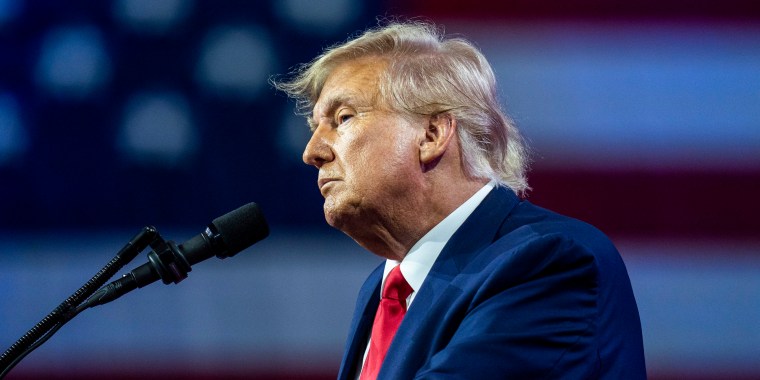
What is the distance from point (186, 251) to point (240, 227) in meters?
0.11

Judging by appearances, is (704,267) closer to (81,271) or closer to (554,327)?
(554,327)

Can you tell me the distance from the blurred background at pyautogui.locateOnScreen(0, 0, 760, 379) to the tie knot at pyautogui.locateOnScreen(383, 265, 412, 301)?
1.03 meters

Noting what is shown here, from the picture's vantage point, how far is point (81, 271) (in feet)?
9.07

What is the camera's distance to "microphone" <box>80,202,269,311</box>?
4.51 feet

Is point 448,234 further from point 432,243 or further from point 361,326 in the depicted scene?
point 361,326

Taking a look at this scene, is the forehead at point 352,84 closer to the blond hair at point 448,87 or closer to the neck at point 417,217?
the blond hair at point 448,87

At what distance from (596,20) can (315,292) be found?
4.01ft

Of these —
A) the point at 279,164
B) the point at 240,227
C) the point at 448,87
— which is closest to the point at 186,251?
the point at 240,227

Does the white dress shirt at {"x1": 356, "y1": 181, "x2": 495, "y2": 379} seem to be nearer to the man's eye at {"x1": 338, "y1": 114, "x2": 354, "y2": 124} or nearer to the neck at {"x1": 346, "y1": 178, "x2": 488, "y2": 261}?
the neck at {"x1": 346, "y1": 178, "x2": 488, "y2": 261}

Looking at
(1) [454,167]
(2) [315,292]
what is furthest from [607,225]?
(1) [454,167]

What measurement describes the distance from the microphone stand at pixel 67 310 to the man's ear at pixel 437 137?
23.0 inches

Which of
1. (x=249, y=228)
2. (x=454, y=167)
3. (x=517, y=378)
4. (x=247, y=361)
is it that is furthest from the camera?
(x=247, y=361)

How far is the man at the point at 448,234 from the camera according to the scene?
138 centimetres

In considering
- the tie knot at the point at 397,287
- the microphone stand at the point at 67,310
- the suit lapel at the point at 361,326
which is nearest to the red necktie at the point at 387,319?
the tie knot at the point at 397,287
